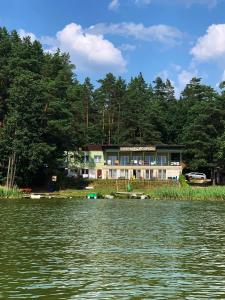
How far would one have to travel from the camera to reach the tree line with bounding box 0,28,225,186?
81.1m

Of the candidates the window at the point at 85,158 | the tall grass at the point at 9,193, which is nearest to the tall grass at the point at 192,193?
the tall grass at the point at 9,193

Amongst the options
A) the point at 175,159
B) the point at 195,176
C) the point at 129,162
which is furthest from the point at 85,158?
the point at 195,176

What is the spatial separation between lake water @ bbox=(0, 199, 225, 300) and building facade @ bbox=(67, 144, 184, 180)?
211 ft

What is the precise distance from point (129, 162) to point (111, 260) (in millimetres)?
81601

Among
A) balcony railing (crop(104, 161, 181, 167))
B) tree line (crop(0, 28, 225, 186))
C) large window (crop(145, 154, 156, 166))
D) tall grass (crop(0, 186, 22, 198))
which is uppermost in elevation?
tree line (crop(0, 28, 225, 186))

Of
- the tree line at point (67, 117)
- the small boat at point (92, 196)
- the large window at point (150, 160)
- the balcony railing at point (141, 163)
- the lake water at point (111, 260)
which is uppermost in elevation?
the tree line at point (67, 117)

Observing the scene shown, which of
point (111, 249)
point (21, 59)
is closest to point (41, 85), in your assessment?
point (21, 59)

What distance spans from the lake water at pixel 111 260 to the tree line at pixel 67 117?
48.5m

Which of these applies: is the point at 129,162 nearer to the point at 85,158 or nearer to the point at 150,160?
the point at 150,160

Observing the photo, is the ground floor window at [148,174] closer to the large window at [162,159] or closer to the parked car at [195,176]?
the large window at [162,159]

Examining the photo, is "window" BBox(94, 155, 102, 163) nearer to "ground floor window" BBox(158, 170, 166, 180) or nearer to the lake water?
"ground floor window" BBox(158, 170, 166, 180)

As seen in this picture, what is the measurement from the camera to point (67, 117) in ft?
311

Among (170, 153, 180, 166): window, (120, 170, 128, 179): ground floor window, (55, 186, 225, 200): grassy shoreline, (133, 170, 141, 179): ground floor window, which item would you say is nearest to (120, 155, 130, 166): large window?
(120, 170, 128, 179): ground floor window

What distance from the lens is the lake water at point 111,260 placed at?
1425 cm
